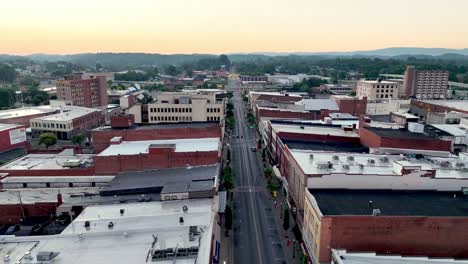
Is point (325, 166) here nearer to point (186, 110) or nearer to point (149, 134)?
point (149, 134)

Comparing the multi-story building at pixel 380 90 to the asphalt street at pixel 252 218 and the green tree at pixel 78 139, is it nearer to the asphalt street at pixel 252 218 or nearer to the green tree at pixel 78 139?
the asphalt street at pixel 252 218

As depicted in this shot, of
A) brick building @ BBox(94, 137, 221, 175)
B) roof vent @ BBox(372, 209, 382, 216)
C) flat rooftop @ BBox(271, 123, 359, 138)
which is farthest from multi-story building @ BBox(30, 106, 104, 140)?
roof vent @ BBox(372, 209, 382, 216)

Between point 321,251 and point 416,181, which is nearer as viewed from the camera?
point 321,251

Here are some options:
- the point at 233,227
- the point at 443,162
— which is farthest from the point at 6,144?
the point at 443,162

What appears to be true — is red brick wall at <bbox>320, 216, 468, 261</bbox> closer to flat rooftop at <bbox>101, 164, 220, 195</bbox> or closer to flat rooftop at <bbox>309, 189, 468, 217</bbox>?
flat rooftop at <bbox>309, 189, 468, 217</bbox>

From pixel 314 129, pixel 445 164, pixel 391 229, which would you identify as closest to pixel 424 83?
pixel 314 129

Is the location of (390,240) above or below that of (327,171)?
below

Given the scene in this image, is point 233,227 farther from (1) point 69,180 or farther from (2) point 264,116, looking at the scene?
(2) point 264,116
